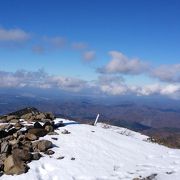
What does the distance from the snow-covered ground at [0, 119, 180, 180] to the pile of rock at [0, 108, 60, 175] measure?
55 cm

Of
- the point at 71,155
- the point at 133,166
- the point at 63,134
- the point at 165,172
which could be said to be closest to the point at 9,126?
the point at 63,134

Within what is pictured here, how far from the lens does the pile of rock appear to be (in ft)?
64.1

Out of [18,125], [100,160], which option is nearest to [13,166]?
[100,160]

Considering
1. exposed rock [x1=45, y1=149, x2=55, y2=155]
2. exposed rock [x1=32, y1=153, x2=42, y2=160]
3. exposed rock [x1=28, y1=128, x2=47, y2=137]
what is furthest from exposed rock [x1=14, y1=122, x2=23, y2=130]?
exposed rock [x1=32, y1=153, x2=42, y2=160]

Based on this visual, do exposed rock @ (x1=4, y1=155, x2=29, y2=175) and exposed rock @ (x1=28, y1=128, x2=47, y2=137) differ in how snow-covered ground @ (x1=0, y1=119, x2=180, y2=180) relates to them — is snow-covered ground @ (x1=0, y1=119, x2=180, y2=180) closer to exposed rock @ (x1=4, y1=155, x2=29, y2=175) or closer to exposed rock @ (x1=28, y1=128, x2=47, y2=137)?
exposed rock @ (x1=4, y1=155, x2=29, y2=175)

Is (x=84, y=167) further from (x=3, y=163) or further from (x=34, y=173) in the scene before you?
(x=3, y=163)

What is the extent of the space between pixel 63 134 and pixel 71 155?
4.24m

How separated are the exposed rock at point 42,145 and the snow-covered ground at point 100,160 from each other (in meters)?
0.69

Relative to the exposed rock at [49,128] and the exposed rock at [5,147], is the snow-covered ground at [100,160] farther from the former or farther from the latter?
the exposed rock at [5,147]

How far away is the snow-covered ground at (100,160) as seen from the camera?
1967cm

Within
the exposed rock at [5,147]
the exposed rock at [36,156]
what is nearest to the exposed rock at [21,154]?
the exposed rock at [36,156]

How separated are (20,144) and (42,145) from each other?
1524mm

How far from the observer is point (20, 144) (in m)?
22.7

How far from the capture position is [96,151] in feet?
79.7
